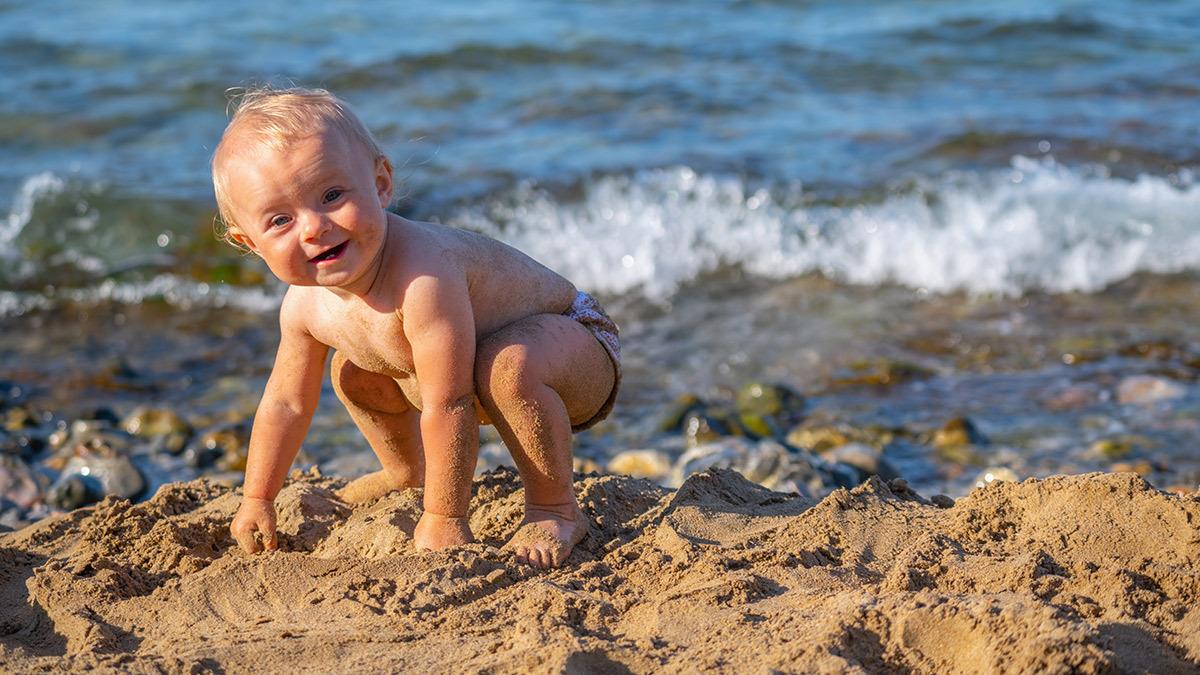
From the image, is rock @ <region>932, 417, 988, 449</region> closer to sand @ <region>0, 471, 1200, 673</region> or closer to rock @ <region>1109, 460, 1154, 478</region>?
rock @ <region>1109, 460, 1154, 478</region>

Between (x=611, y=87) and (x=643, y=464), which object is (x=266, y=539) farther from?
(x=611, y=87)

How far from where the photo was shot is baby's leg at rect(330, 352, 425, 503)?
3668 millimetres

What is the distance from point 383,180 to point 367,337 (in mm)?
403

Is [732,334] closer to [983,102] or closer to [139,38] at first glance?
[983,102]

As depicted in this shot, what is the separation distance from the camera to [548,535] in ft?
11.2

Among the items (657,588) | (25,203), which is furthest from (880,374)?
(25,203)

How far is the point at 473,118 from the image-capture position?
10492mm

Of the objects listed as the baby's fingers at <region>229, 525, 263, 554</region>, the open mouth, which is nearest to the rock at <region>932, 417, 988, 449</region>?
the baby's fingers at <region>229, 525, 263, 554</region>

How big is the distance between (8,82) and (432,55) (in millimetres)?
3615

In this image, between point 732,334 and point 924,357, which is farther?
point 732,334

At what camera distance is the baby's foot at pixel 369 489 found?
153 inches

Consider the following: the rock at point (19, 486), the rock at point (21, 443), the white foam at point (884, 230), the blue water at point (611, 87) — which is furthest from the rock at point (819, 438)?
the blue water at point (611, 87)

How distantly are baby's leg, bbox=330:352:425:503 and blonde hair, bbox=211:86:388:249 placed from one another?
0.59 meters

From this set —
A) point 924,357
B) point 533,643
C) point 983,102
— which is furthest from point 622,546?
point 983,102
